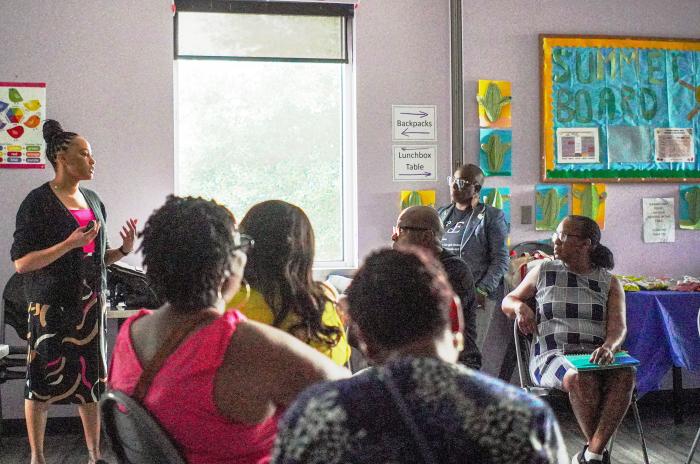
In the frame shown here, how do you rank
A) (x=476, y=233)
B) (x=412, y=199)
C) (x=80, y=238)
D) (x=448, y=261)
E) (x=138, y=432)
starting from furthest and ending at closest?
(x=412, y=199) → (x=476, y=233) → (x=80, y=238) → (x=448, y=261) → (x=138, y=432)

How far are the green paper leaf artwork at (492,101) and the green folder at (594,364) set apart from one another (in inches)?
73.8

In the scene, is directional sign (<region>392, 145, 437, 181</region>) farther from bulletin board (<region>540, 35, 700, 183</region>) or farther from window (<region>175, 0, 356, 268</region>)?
bulletin board (<region>540, 35, 700, 183</region>)

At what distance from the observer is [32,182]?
173 inches

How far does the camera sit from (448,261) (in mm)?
2777

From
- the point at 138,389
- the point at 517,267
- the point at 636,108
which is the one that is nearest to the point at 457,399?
the point at 138,389

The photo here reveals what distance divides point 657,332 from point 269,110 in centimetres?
260

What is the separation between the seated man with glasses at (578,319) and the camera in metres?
3.29

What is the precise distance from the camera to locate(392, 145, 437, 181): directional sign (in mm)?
4695

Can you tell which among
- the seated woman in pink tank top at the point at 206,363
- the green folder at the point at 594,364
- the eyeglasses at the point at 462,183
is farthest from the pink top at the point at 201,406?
the eyeglasses at the point at 462,183

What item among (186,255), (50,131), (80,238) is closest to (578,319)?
(80,238)

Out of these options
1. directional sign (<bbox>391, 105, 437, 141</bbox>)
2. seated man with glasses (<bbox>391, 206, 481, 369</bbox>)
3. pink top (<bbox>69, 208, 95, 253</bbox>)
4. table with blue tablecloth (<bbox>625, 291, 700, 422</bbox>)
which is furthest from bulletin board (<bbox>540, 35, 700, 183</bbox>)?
pink top (<bbox>69, 208, 95, 253</bbox>)

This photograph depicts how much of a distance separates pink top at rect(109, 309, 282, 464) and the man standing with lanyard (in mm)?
2871

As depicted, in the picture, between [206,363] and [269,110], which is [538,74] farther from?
[206,363]

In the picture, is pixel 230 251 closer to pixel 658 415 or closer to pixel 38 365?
pixel 38 365
